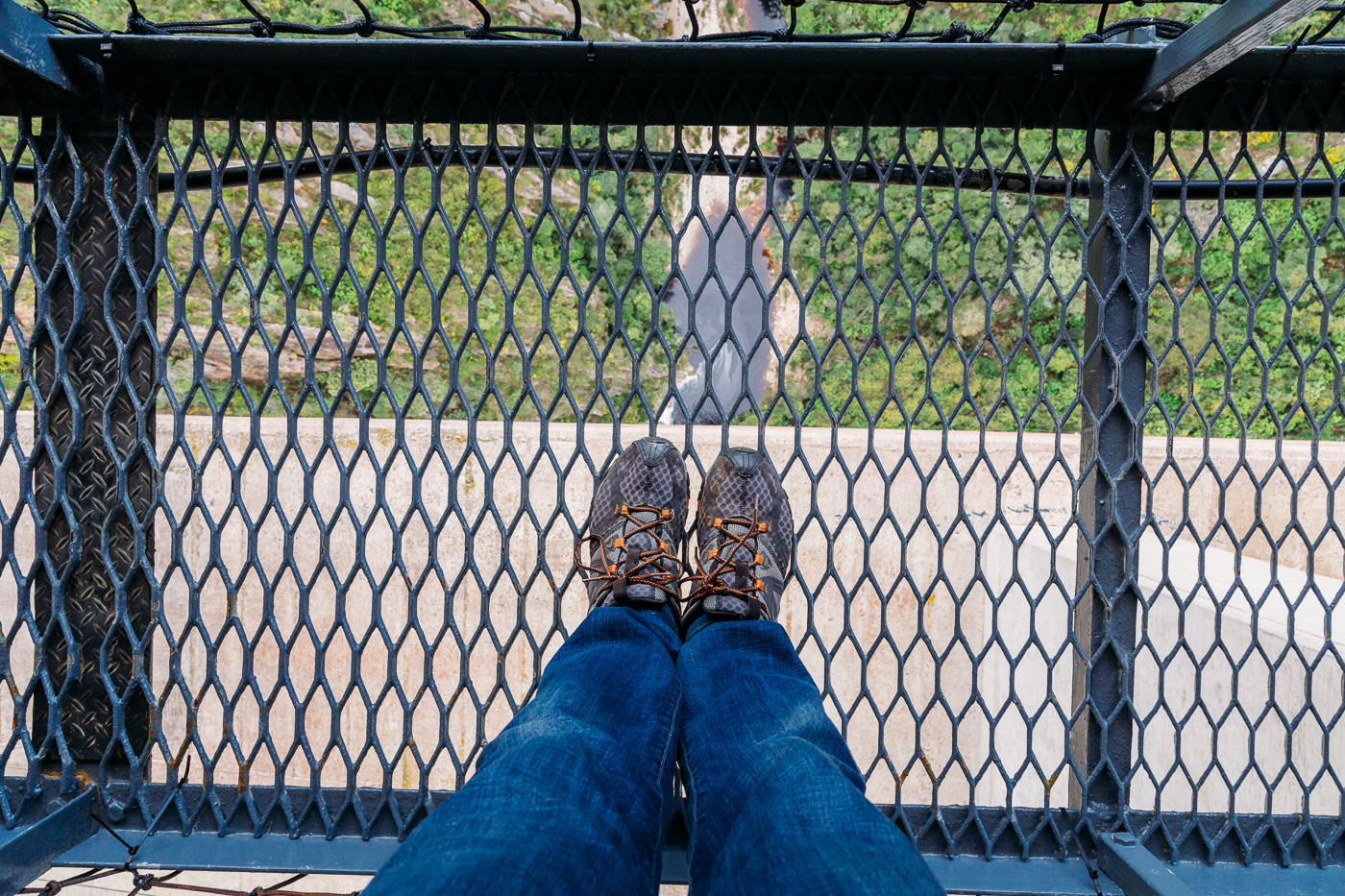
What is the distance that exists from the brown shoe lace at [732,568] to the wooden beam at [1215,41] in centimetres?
81

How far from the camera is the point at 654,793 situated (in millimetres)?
708

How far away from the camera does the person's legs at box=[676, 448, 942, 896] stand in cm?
56

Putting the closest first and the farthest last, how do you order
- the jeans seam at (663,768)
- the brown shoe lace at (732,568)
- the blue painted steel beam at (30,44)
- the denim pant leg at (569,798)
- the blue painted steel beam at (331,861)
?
the denim pant leg at (569,798), the jeans seam at (663,768), the blue painted steel beam at (30,44), the blue painted steel beam at (331,861), the brown shoe lace at (732,568)

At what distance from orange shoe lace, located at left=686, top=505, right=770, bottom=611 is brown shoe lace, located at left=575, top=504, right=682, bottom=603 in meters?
0.04

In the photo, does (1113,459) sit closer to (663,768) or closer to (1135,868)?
(1135,868)

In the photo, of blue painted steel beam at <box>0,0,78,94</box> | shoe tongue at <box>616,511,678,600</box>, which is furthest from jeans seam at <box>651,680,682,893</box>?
blue painted steel beam at <box>0,0,78,94</box>

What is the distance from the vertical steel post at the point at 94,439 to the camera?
A: 3.13ft

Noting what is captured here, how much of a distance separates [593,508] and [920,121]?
788 millimetres

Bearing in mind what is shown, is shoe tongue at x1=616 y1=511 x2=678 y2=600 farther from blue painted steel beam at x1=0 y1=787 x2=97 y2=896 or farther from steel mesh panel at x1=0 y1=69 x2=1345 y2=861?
blue painted steel beam at x1=0 y1=787 x2=97 y2=896

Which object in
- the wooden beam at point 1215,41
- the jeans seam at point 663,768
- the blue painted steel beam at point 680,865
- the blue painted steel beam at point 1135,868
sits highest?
the wooden beam at point 1215,41

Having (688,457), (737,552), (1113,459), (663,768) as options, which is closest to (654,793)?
(663,768)

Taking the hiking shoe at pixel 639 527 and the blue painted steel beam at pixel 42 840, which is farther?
the hiking shoe at pixel 639 527

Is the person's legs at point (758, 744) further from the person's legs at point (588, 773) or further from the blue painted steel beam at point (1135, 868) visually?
the blue painted steel beam at point (1135, 868)

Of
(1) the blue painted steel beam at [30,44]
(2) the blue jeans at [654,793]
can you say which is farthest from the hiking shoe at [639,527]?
(1) the blue painted steel beam at [30,44]
